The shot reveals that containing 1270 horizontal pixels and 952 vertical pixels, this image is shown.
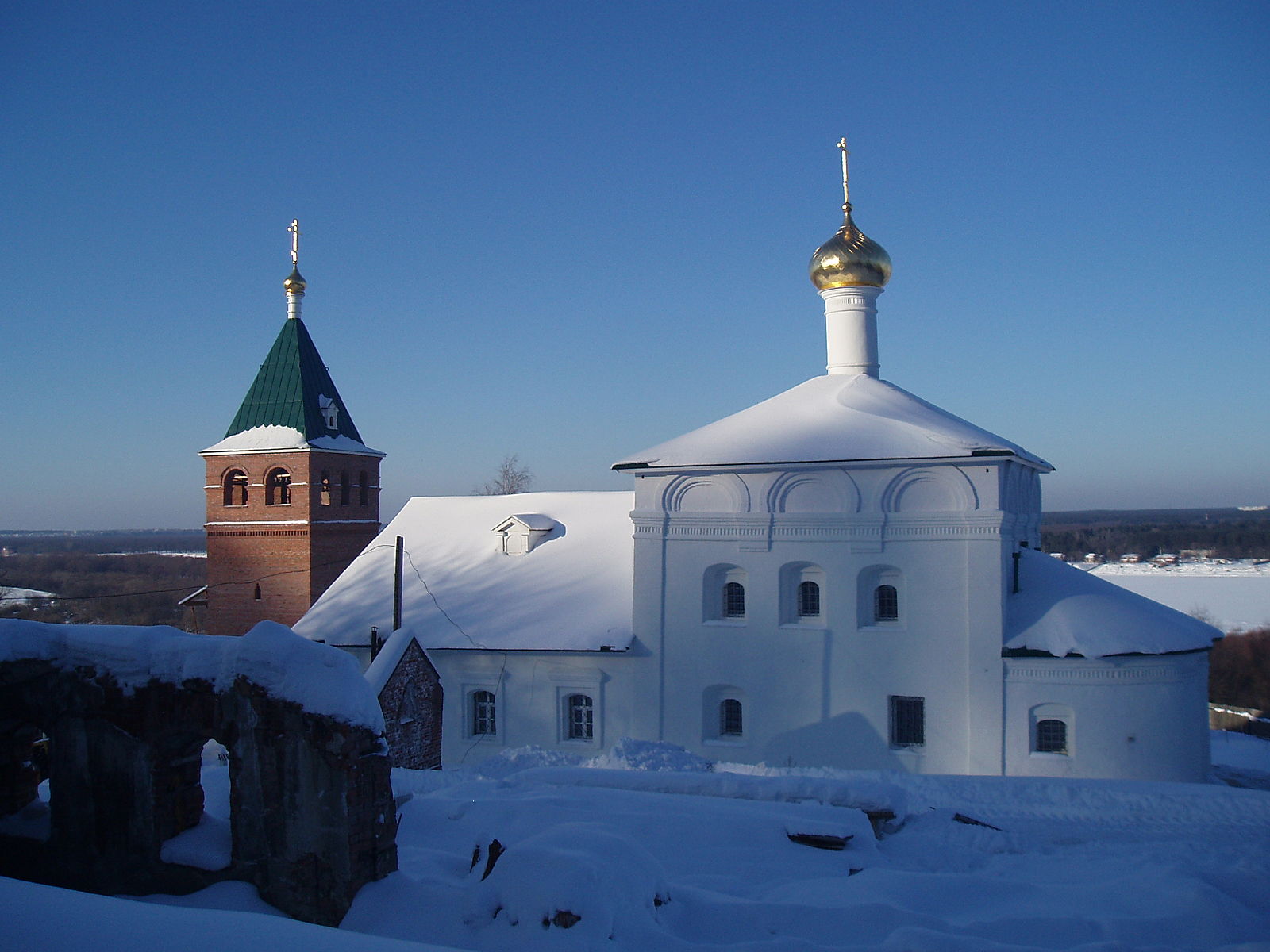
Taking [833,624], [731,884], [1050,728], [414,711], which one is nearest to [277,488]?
[414,711]

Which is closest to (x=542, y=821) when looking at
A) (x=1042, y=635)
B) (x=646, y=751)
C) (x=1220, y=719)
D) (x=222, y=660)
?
(x=222, y=660)

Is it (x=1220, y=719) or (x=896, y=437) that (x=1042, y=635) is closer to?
(x=896, y=437)

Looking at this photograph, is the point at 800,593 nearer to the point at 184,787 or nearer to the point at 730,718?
the point at 730,718

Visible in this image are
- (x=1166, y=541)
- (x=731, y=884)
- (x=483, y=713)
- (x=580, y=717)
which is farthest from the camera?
(x=1166, y=541)

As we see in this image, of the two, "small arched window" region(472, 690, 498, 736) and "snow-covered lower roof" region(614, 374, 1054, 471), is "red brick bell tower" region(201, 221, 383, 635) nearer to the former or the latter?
"small arched window" region(472, 690, 498, 736)

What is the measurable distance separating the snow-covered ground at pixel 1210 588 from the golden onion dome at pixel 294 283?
119ft

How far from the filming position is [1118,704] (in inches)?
536

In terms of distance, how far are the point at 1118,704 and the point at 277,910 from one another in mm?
11944

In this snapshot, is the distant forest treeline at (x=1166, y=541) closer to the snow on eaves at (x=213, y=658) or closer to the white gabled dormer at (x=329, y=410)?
the white gabled dormer at (x=329, y=410)

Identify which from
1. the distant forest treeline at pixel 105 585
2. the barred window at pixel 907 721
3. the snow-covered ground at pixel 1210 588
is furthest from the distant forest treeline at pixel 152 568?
the barred window at pixel 907 721

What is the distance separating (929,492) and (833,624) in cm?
261

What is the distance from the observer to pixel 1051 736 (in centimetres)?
1395

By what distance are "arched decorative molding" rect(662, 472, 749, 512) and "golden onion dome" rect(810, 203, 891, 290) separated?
491cm

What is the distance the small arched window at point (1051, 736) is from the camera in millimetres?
13883
